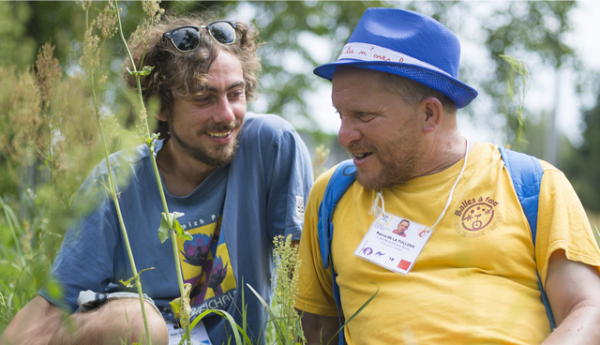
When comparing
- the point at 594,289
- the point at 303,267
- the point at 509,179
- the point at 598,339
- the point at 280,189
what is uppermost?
the point at 509,179

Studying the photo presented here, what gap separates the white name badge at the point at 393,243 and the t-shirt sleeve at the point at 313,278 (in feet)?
0.90

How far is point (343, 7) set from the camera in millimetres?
10695

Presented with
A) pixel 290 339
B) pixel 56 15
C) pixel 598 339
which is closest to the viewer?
pixel 598 339

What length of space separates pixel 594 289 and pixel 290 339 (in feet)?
3.10

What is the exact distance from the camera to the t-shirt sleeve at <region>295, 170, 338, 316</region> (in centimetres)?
204

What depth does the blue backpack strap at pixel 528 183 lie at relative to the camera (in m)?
1.59

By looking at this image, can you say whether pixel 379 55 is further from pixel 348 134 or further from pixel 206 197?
pixel 206 197

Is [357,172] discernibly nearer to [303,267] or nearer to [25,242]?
[303,267]

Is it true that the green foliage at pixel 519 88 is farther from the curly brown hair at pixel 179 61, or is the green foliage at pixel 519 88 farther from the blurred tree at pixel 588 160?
the blurred tree at pixel 588 160

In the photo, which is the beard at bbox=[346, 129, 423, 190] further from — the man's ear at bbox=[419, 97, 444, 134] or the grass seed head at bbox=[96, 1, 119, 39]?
the grass seed head at bbox=[96, 1, 119, 39]

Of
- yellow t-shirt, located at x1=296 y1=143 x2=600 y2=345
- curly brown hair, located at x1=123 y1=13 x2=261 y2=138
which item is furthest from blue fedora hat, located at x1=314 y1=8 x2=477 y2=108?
curly brown hair, located at x1=123 y1=13 x2=261 y2=138

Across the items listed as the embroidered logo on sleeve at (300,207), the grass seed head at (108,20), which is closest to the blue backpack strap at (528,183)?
the embroidered logo on sleeve at (300,207)

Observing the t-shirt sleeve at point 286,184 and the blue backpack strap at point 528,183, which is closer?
the blue backpack strap at point 528,183

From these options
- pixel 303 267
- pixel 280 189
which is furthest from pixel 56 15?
pixel 303 267
